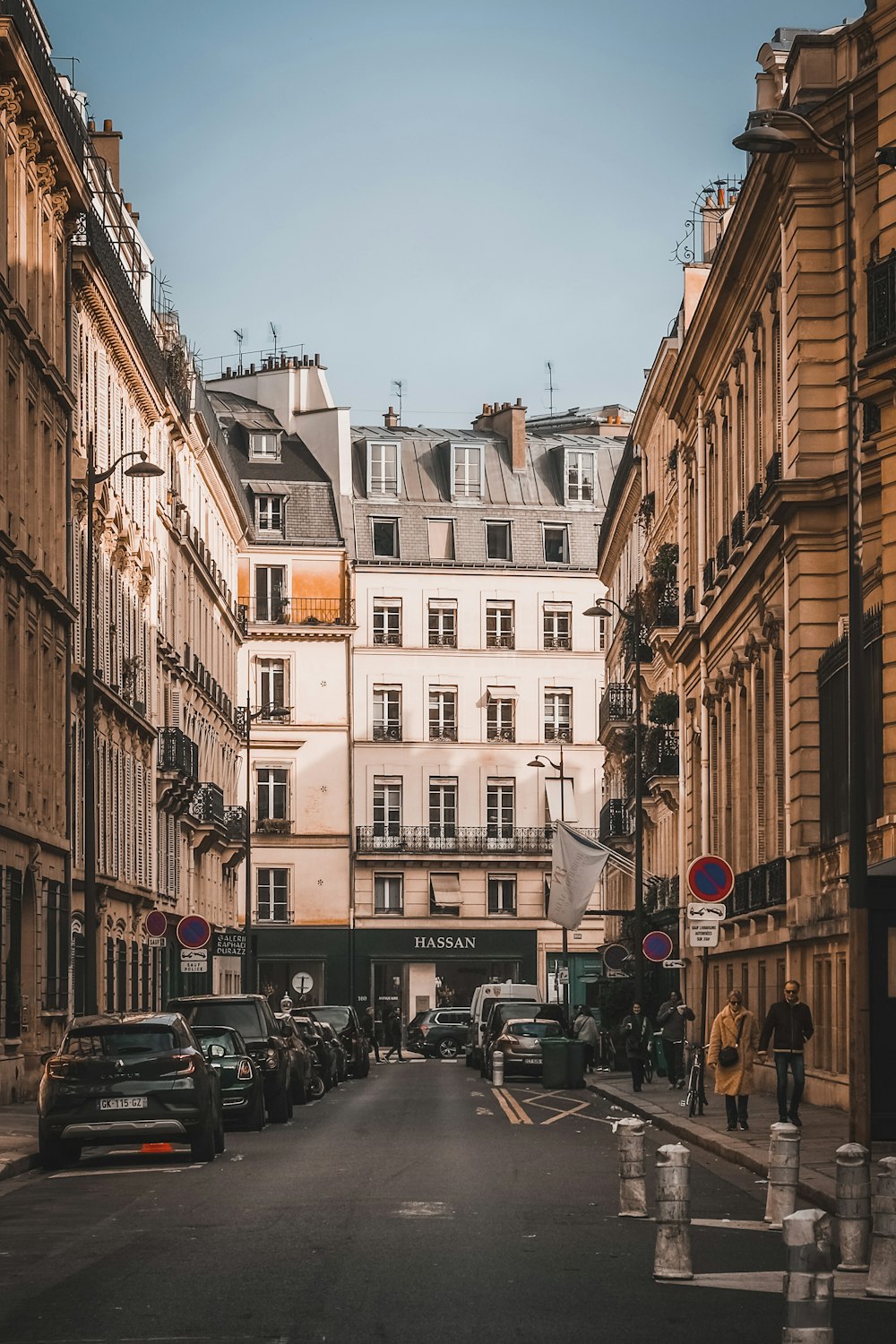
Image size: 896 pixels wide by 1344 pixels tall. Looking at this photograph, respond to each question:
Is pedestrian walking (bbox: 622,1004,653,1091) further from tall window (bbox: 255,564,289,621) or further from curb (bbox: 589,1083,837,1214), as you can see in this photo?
tall window (bbox: 255,564,289,621)

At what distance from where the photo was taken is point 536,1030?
4778cm

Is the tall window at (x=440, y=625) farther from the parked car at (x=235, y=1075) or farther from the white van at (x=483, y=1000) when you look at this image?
the parked car at (x=235, y=1075)

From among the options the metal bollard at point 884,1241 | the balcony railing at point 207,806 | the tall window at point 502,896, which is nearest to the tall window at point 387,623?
the tall window at point 502,896

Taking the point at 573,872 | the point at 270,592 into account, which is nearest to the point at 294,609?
the point at 270,592

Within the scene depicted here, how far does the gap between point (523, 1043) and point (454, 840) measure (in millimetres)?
38704

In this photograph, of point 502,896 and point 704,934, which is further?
point 502,896

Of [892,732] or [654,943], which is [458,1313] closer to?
[892,732]

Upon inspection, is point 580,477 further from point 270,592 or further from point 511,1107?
point 511,1107

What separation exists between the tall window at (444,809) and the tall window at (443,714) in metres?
1.76

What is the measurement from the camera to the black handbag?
27.0m

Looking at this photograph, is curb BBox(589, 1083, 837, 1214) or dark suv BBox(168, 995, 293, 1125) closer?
curb BBox(589, 1083, 837, 1214)

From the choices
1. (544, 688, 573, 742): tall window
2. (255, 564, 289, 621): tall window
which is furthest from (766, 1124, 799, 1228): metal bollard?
(544, 688, 573, 742): tall window

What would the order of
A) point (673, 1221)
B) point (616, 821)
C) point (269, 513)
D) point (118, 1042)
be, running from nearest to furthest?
1. point (673, 1221)
2. point (118, 1042)
3. point (616, 821)
4. point (269, 513)

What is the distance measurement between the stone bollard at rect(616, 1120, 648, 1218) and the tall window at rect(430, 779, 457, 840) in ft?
229
